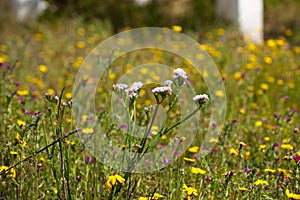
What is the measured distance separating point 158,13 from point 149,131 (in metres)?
7.38

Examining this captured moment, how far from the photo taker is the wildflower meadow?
7.29 feet

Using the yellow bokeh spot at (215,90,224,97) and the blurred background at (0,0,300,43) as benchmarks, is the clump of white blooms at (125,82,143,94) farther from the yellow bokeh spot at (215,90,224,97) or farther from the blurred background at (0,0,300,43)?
the blurred background at (0,0,300,43)

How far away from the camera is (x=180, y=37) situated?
687 centimetres

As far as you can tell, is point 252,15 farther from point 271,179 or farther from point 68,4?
point 271,179

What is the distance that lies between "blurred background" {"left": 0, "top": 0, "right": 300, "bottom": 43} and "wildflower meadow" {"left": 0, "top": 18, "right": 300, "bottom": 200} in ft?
7.43

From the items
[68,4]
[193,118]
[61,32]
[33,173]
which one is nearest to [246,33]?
[61,32]

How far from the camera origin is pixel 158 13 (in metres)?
9.43

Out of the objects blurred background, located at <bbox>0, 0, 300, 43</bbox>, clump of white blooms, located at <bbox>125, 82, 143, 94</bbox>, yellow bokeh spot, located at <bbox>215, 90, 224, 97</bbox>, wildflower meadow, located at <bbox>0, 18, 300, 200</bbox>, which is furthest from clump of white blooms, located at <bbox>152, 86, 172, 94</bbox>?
blurred background, located at <bbox>0, 0, 300, 43</bbox>

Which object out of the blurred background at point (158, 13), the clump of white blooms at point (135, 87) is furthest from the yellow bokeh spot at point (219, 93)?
the blurred background at point (158, 13)

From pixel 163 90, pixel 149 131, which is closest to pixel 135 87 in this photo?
pixel 163 90

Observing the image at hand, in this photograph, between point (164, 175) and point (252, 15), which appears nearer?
point (164, 175)

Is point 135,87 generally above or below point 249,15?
below

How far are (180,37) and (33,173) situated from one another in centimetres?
471

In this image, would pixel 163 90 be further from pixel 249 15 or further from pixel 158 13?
pixel 158 13
